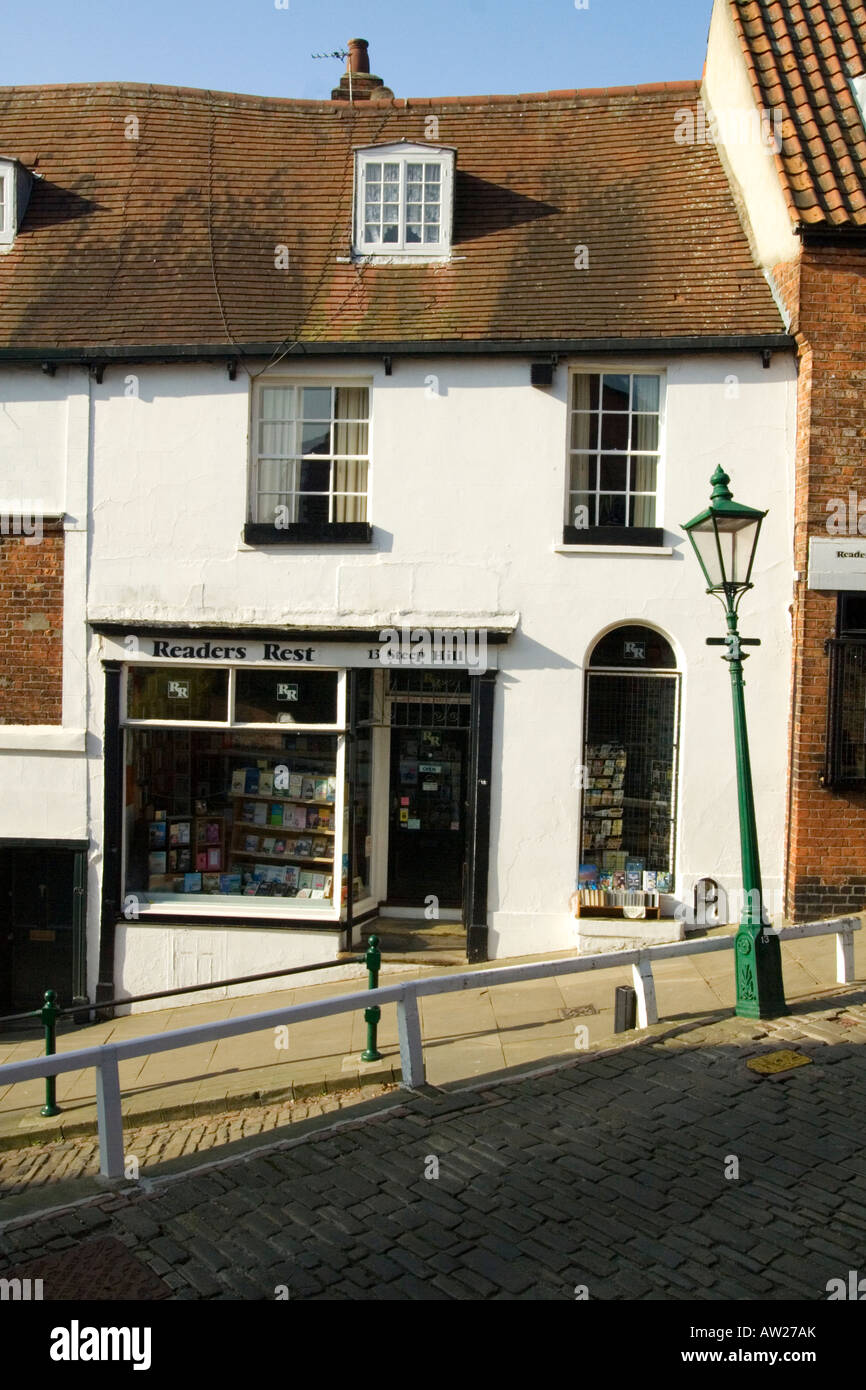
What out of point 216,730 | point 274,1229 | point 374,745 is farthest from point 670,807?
point 274,1229

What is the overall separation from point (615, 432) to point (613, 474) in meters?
0.43

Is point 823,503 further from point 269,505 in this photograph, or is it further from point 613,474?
point 269,505

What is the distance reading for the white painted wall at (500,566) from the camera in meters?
11.4

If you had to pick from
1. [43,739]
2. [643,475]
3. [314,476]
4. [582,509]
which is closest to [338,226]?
[314,476]

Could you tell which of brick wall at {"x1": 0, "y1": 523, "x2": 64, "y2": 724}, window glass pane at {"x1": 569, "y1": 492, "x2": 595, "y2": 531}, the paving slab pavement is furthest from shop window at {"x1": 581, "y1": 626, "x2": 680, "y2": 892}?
brick wall at {"x1": 0, "y1": 523, "x2": 64, "y2": 724}

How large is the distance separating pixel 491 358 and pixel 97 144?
6163 mm

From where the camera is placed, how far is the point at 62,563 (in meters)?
12.1

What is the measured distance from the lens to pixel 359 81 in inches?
605

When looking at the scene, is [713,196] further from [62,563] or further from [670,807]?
[62,563]

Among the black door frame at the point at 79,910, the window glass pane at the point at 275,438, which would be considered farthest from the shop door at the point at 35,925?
the window glass pane at the point at 275,438

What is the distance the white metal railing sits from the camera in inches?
241

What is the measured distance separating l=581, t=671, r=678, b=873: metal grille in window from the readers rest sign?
4.47 feet

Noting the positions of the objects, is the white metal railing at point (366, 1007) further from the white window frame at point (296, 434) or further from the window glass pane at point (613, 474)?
the white window frame at point (296, 434)

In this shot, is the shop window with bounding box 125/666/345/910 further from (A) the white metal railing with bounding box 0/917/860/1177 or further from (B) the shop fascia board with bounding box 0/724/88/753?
(A) the white metal railing with bounding box 0/917/860/1177
